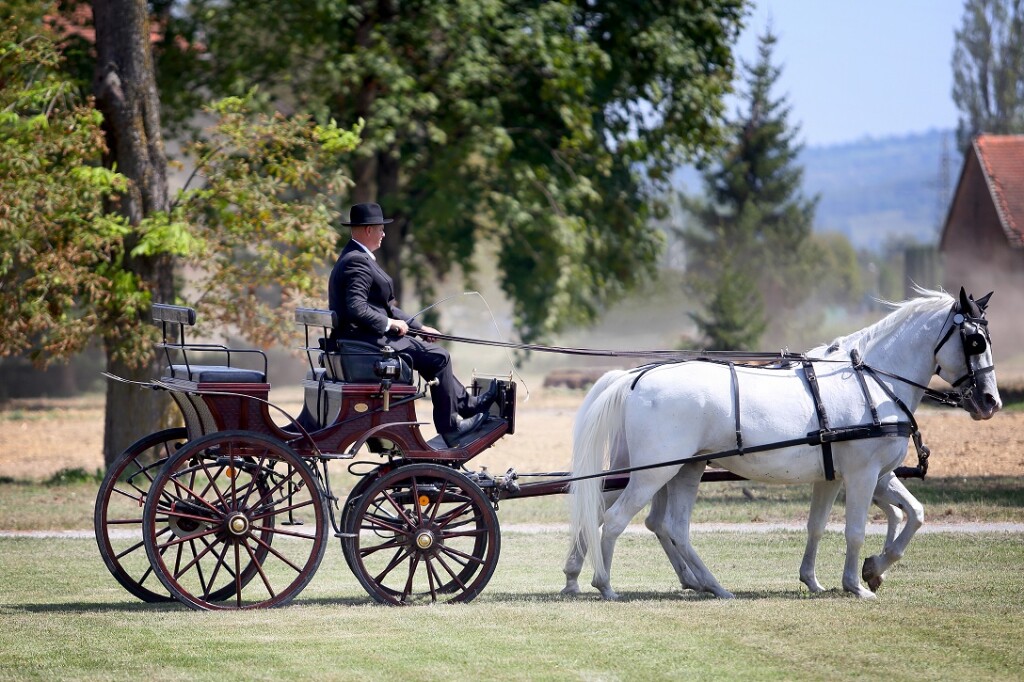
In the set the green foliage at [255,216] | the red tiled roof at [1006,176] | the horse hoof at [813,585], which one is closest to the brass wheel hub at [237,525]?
the horse hoof at [813,585]

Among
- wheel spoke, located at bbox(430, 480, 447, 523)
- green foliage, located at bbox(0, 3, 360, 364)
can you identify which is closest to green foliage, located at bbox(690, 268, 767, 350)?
green foliage, located at bbox(0, 3, 360, 364)

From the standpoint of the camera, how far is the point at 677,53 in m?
23.3

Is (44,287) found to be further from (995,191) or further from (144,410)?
(995,191)

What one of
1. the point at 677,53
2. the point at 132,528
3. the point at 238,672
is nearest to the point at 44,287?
the point at 132,528

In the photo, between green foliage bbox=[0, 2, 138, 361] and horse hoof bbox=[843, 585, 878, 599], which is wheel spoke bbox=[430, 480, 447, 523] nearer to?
horse hoof bbox=[843, 585, 878, 599]

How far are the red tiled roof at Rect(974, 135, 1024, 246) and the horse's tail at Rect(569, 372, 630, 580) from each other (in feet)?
95.8

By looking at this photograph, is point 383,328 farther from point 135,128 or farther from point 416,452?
point 135,128

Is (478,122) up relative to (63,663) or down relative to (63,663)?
up

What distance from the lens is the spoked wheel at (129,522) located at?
8398 millimetres

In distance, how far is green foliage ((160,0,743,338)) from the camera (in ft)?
70.2

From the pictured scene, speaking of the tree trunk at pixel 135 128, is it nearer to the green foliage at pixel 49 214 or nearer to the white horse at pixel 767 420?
the green foliage at pixel 49 214

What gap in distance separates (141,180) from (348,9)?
265 inches

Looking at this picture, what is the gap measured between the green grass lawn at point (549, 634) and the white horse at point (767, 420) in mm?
507

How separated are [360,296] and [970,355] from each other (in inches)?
168
